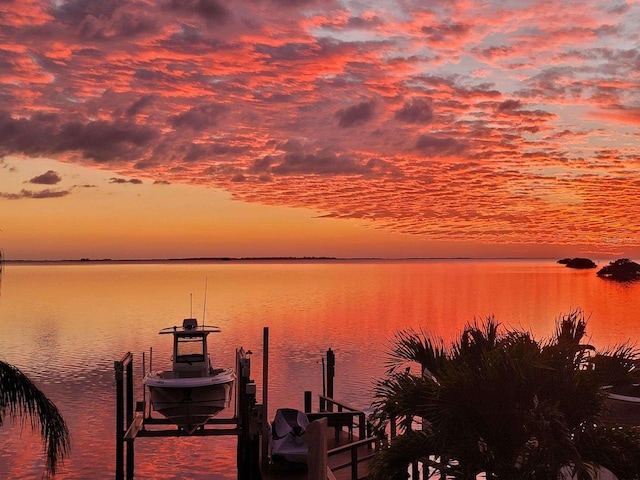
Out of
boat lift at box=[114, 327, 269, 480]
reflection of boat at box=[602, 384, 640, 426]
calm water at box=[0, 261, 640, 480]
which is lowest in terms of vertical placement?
calm water at box=[0, 261, 640, 480]

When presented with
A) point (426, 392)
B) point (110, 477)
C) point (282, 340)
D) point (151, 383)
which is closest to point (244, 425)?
point (151, 383)

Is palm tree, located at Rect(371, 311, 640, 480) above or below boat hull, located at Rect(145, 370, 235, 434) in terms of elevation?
above

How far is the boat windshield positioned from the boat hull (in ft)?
4.45

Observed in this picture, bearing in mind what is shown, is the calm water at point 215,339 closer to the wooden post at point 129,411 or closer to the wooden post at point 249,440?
the wooden post at point 129,411

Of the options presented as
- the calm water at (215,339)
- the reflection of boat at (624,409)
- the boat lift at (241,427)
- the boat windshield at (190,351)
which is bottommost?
the calm water at (215,339)

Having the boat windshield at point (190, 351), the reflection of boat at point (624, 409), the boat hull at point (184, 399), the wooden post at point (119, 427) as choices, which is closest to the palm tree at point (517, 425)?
the reflection of boat at point (624, 409)

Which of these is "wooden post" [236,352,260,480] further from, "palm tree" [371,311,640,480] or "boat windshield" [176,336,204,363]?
"palm tree" [371,311,640,480]

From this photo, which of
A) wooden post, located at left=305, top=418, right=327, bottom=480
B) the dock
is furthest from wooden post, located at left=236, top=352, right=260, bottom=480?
wooden post, located at left=305, top=418, right=327, bottom=480

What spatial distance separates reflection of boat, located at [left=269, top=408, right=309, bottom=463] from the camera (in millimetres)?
21219

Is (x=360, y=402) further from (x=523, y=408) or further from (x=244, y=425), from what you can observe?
(x=523, y=408)

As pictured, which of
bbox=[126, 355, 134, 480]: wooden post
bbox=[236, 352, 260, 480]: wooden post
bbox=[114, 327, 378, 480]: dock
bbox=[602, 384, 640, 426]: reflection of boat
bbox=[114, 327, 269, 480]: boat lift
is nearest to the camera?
bbox=[602, 384, 640, 426]: reflection of boat

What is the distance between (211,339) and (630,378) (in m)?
68.2

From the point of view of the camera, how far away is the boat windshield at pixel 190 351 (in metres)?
30.9

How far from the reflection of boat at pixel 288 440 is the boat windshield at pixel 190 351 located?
900 centimetres
